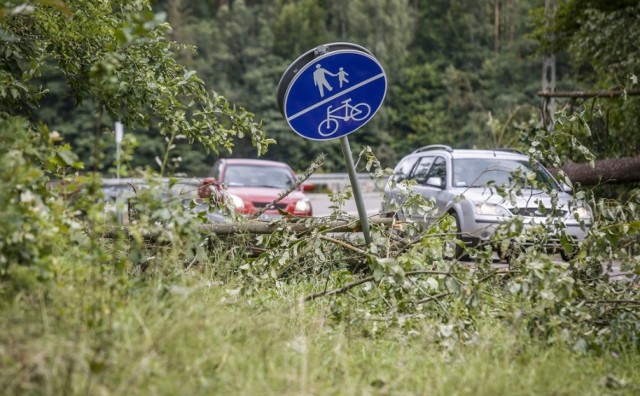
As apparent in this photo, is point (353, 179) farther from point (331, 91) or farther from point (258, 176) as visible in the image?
point (258, 176)

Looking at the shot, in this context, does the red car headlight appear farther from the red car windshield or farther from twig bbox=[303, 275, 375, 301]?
twig bbox=[303, 275, 375, 301]

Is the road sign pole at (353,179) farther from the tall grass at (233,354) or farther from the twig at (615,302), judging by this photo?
the twig at (615,302)

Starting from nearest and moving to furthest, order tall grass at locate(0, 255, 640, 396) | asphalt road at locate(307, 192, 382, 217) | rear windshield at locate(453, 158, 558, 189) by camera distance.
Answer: tall grass at locate(0, 255, 640, 396) < rear windshield at locate(453, 158, 558, 189) < asphalt road at locate(307, 192, 382, 217)

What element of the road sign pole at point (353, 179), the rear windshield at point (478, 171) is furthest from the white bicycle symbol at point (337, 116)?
the rear windshield at point (478, 171)

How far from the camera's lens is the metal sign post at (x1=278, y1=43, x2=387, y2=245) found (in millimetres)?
6234

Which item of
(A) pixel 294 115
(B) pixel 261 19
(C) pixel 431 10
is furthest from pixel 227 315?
(C) pixel 431 10

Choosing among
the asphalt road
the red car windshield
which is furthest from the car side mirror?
the asphalt road

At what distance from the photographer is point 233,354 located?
4180mm

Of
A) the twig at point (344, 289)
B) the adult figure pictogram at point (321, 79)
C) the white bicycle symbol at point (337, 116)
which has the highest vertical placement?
the adult figure pictogram at point (321, 79)

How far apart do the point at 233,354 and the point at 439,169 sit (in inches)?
381

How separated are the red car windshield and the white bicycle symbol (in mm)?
9560

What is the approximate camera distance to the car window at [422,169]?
549 inches

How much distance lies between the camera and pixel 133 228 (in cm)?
459

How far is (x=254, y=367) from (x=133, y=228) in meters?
1.06
